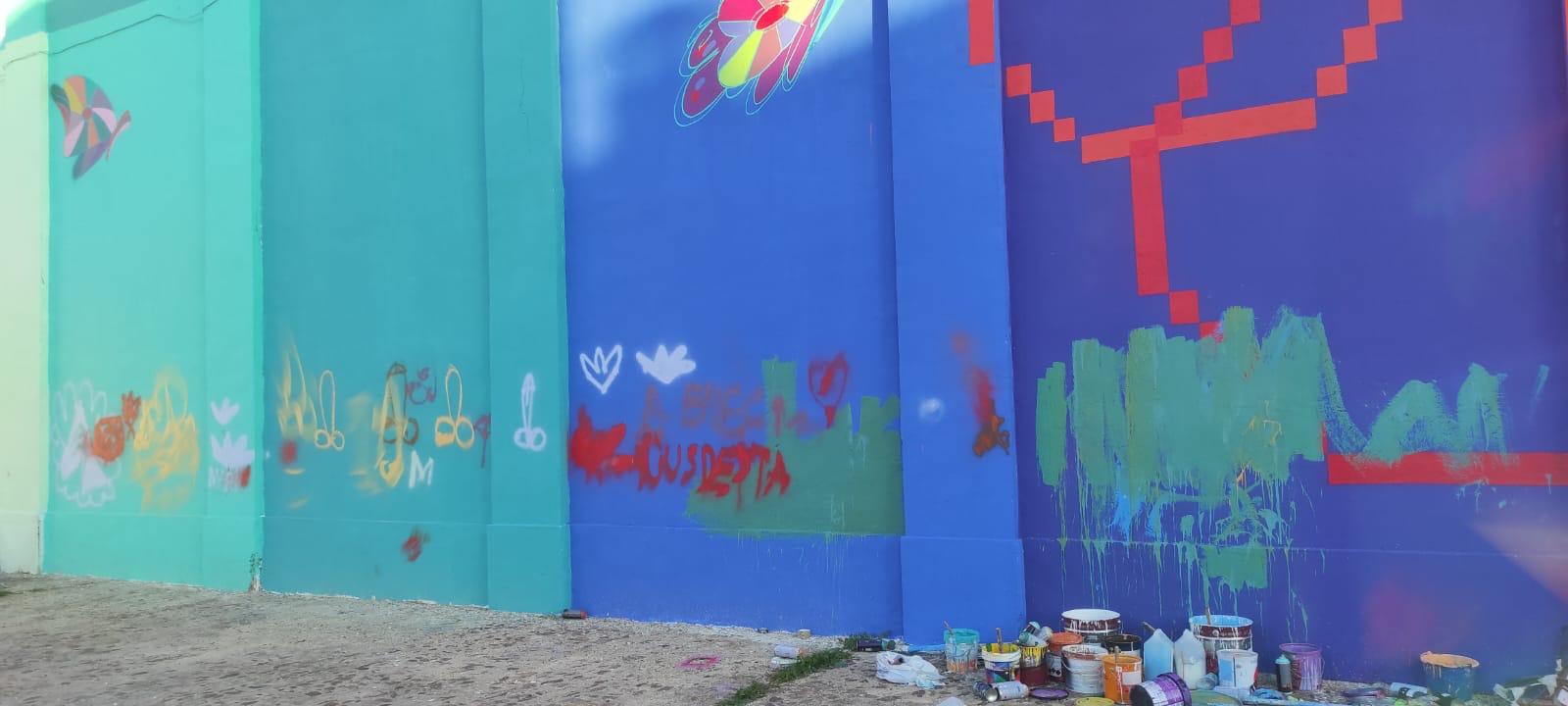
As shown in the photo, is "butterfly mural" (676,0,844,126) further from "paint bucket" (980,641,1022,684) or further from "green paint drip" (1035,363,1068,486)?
"paint bucket" (980,641,1022,684)

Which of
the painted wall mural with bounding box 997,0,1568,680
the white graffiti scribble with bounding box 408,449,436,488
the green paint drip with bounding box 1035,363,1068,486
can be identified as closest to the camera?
the painted wall mural with bounding box 997,0,1568,680

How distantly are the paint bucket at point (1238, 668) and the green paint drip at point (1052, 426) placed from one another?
3.93 ft

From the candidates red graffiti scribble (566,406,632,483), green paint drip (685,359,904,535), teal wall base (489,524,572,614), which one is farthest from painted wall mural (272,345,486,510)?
green paint drip (685,359,904,535)

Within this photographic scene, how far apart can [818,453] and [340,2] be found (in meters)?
5.20

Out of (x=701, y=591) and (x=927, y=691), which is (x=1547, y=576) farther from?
(x=701, y=591)

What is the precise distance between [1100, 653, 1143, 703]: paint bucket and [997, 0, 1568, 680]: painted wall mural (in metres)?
0.56

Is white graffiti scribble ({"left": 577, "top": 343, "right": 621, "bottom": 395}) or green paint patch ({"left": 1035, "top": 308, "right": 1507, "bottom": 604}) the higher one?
white graffiti scribble ({"left": 577, "top": 343, "right": 621, "bottom": 395})

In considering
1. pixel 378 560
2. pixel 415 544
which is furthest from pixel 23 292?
pixel 415 544

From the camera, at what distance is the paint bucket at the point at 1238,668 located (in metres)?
5.12

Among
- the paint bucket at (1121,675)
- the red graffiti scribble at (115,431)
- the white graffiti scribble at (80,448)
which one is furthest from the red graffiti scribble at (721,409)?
the white graffiti scribble at (80,448)

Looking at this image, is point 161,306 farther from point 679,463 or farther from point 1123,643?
point 1123,643

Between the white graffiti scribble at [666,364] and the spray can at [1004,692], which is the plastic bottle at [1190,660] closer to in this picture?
the spray can at [1004,692]

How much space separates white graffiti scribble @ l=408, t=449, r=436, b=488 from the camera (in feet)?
26.3

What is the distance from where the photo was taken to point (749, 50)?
22.5 ft
